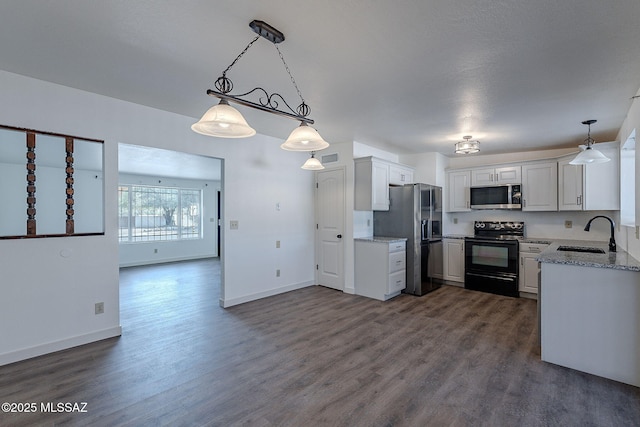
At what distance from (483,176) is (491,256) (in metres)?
1.50

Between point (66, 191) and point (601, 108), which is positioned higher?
point (601, 108)

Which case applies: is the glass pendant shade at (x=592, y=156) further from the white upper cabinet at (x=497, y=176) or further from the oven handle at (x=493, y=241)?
the white upper cabinet at (x=497, y=176)

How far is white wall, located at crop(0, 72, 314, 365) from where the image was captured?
273 cm

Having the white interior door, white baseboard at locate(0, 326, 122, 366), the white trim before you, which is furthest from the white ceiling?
the white trim

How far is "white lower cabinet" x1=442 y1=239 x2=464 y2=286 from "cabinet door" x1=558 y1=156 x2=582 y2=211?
5.25ft

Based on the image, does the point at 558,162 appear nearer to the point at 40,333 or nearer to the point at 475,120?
the point at 475,120

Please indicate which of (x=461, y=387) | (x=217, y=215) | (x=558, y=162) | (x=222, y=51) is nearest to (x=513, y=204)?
(x=558, y=162)

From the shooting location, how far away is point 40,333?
2.84m

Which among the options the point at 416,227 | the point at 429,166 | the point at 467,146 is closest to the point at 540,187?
the point at 467,146

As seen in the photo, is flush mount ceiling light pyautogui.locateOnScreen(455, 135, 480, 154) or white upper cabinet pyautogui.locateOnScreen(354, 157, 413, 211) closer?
flush mount ceiling light pyautogui.locateOnScreen(455, 135, 480, 154)

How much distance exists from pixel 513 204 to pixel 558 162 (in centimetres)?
89

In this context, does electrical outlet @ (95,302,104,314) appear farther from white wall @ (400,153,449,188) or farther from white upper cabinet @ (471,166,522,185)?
white upper cabinet @ (471,166,522,185)

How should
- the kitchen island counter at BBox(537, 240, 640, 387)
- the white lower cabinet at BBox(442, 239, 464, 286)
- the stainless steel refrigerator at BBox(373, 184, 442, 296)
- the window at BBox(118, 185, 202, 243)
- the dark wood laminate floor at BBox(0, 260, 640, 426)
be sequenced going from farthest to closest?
the window at BBox(118, 185, 202, 243) < the white lower cabinet at BBox(442, 239, 464, 286) < the stainless steel refrigerator at BBox(373, 184, 442, 296) < the kitchen island counter at BBox(537, 240, 640, 387) < the dark wood laminate floor at BBox(0, 260, 640, 426)

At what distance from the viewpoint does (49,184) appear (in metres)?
2.98
